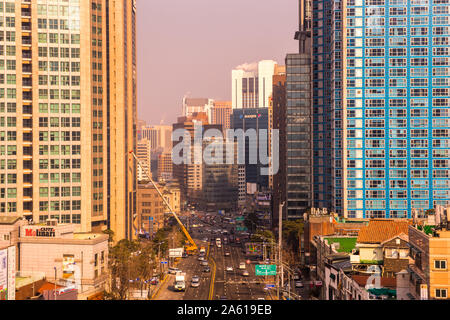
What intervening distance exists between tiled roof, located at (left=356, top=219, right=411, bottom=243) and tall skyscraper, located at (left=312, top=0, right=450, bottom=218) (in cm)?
5525

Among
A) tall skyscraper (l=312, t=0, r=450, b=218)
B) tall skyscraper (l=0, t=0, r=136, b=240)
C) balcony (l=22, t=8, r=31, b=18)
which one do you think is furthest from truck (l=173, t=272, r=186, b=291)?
balcony (l=22, t=8, r=31, b=18)

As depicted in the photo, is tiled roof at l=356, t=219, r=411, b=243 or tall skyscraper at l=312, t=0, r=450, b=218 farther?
tall skyscraper at l=312, t=0, r=450, b=218

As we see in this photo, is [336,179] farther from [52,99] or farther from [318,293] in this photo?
[52,99]

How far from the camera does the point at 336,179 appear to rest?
140 m

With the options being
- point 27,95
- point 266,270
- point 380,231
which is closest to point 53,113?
point 27,95

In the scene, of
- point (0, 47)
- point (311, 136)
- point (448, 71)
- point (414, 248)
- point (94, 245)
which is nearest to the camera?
point (414, 248)

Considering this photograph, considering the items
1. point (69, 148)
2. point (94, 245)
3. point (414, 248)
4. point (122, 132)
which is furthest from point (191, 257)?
point (414, 248)

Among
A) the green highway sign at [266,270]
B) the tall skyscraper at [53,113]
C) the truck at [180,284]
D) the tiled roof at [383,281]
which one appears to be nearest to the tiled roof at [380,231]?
the tiled roof at [383,281]

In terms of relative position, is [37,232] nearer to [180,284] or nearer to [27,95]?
[180,284]

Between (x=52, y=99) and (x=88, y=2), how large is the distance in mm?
23346

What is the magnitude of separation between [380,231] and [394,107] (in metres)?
65.6

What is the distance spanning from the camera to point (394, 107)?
445ft

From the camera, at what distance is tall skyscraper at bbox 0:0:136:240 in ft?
396

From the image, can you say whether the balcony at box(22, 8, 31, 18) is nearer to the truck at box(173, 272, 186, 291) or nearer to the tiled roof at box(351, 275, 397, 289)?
the truck at box(173, 272, 186, 291)
